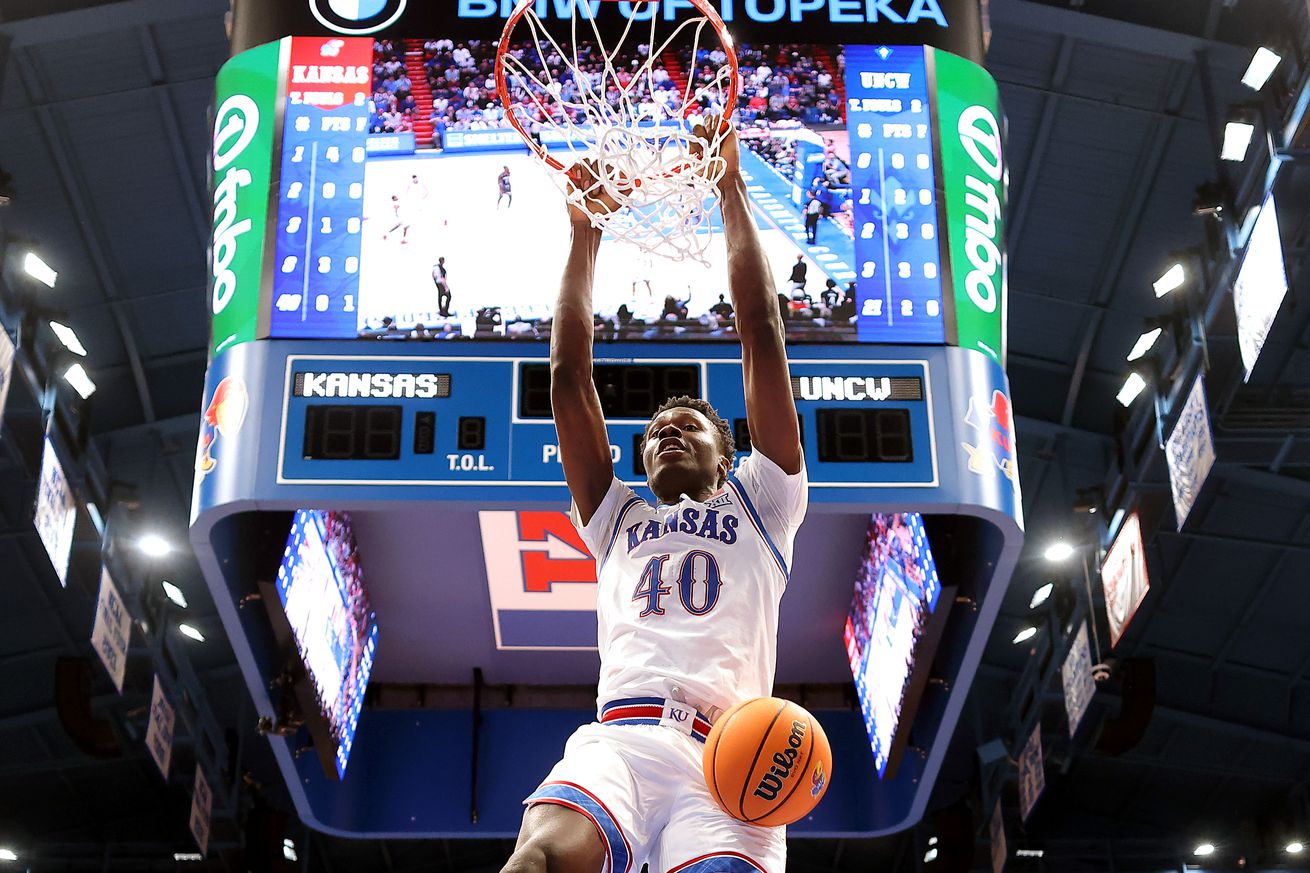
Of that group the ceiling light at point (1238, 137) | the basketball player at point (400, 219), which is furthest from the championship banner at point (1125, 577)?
the basketball player at point (400, 219)

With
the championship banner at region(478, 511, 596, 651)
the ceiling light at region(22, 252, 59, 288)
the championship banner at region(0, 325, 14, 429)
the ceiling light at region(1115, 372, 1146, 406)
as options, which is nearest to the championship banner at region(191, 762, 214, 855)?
the ceiling light at region(22, 252, 59, 288)

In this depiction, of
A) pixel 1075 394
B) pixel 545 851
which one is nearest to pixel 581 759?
pixel 545 851

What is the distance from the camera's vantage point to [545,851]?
421 cm

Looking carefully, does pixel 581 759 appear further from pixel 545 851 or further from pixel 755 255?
pixel 755 255

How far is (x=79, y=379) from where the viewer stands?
48.5 feet

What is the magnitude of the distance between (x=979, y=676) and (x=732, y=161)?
19718 mm

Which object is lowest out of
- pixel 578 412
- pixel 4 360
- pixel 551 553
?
pixel 578 412

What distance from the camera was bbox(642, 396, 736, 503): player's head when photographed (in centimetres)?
542

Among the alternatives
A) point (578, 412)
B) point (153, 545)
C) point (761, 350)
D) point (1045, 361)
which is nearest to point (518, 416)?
point (578, 412)

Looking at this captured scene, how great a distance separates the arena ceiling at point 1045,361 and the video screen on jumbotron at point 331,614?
454 centimetres

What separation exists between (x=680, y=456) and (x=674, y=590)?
21.0 inches

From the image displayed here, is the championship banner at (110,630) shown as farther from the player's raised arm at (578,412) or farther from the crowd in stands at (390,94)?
the player's raised arm at (578,412)

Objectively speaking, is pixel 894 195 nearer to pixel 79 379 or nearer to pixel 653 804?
pixel 653 804

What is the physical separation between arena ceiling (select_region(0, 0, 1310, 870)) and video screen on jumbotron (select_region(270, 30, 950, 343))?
3.51 meters
